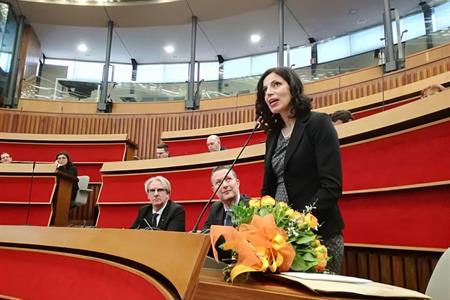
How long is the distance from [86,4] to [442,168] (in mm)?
6026

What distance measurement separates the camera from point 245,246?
18.1 inches

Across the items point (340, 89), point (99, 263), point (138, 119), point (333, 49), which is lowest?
point (99, 263)

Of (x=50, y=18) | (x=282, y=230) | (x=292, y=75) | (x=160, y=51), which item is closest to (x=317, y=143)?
(x=292, y=75)

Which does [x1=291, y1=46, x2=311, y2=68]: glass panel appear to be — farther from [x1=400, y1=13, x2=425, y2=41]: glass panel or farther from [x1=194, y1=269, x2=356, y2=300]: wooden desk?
[x1=194, y1=269, x2=356, y2=300]: wooden desk

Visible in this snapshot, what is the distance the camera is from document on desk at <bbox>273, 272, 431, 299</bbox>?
1.19 ft

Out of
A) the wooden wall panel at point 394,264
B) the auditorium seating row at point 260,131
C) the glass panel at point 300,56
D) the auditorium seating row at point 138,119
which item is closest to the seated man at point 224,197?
the wooden wall panel at point 394,264

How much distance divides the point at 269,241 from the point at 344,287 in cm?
12

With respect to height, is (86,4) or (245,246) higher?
(86,4)

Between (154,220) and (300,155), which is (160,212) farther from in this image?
(300,155)

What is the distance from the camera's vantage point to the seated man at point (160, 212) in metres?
1.85

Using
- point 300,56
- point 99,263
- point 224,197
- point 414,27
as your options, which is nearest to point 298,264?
point 99,263

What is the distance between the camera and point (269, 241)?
18.9 inches

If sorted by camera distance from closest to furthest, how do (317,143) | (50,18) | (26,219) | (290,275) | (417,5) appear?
(290,275)
(317,143)
(26,219)
(417,5)
(50,18)

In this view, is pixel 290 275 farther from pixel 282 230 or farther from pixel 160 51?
pixel 160 51
